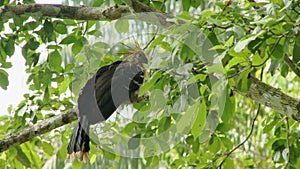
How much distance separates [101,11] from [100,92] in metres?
0.30

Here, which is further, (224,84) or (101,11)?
(101,11)

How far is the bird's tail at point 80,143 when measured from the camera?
202 centimetres

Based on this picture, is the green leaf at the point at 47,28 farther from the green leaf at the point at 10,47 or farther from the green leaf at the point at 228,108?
the green leaf at the point at 228,108

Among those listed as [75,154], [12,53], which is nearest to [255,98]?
[75,154]

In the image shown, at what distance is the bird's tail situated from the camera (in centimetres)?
202

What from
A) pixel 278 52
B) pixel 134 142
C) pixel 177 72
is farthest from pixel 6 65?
pixel 278 52

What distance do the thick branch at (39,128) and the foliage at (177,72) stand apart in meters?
0.10

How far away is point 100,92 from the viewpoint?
6.54 ft

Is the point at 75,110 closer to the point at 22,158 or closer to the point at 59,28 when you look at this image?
the point at 59,28

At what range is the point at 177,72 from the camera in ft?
5.20

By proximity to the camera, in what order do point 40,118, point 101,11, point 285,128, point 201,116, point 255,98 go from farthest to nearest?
point 40,118
point 285,128
point 101,11
point 255,98
point 201,116

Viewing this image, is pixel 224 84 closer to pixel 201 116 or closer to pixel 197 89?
pixel 201 116

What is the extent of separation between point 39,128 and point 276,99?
93 centimetres

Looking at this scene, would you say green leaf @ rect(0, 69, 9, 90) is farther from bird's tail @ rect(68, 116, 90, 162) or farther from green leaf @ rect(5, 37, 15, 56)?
bird's tail @ rect(68, 116, 90, 162)
